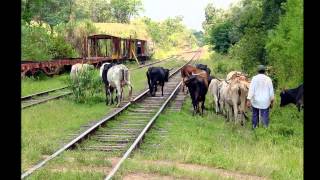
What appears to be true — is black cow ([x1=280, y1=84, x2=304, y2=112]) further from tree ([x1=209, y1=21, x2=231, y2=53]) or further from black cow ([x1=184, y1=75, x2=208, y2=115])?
tree ([x1=209, y1=21, x2=231, y2=53])

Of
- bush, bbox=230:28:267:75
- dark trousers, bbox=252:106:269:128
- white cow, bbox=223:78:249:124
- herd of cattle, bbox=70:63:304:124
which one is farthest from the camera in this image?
bush, bbox=230:28:267:75

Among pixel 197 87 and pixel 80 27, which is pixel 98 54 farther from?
pixel 197 87

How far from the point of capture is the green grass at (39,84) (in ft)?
76.5

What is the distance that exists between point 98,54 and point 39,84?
665 inches

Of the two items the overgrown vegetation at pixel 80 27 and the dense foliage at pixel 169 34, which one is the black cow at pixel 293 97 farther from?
the dense foliage at pixel 169 34

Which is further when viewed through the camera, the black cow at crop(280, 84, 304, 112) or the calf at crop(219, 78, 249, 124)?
the black cow at crop(280, 84, 304, 112)

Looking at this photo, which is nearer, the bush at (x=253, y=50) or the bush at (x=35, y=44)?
the bush at (x=253, y=50)

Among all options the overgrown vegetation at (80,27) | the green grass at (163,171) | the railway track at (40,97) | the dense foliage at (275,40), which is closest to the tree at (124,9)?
the overgrown vegetation at (80,27)

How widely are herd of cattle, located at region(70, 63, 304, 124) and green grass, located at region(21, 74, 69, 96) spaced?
11.1ft

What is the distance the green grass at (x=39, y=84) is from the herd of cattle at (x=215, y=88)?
3.39 m

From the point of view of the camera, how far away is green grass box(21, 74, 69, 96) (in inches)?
918

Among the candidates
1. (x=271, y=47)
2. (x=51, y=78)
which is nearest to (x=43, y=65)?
(x=51, y=78)

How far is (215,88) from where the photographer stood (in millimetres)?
17203

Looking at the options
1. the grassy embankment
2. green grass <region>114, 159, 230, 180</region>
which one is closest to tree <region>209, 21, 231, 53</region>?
the grassy embankment
